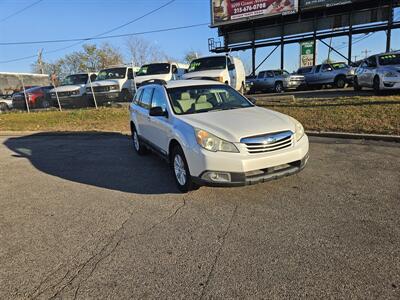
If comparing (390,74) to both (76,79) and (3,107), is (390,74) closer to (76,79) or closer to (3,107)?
(76,79)

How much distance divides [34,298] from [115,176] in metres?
3.39

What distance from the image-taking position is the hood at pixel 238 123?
4.23 metres

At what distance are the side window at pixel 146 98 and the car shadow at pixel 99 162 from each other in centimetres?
119

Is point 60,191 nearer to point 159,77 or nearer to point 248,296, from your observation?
point 248,296

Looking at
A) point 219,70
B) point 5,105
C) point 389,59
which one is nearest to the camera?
point 389,59

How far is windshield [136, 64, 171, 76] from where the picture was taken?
15.8m

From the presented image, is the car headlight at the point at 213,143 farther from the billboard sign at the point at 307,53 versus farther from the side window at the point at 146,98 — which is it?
the billboard sign at the point at 307,53

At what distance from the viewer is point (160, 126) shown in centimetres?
556

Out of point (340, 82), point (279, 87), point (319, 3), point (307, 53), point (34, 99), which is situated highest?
point (319, 3)

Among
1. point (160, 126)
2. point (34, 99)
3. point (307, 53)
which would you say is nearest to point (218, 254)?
point (160, 126)

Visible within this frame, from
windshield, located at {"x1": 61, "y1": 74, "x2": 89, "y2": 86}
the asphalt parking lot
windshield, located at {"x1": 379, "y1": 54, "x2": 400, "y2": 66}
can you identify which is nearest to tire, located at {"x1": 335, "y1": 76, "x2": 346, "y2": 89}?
windshield, located at {"x1": 379, "y1": 54, "x2": 400, "y2": 66}

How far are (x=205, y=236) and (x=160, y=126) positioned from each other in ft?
8.24

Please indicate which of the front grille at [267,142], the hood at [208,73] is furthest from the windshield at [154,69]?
the front grille at [267,142]

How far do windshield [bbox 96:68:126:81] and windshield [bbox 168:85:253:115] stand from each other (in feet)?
38.3
